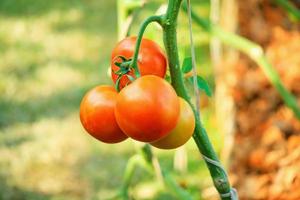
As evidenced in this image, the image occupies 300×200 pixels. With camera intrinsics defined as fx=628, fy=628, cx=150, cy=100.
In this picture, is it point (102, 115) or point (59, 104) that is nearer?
point (102, 115)

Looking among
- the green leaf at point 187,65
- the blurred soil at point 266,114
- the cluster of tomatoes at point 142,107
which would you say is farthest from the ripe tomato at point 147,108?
the blurred soil at point 266,114

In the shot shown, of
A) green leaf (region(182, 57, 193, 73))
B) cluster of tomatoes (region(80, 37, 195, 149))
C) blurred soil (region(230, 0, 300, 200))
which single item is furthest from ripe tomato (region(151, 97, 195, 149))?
blurred soil (region(230, 0, 300, 200))

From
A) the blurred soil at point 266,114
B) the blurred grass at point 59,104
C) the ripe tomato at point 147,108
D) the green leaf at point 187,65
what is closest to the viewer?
the ripe tomato at point 147,108

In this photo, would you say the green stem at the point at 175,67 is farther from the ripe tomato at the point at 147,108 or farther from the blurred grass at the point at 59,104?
the blurred grass at the point at 59,104

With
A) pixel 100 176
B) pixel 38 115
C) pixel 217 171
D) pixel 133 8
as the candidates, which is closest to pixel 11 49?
pixel 38 115

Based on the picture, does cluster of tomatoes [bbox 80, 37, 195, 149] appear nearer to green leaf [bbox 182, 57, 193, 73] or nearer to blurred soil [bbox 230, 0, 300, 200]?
green leaf [bbox 182, 57, 193, 73]

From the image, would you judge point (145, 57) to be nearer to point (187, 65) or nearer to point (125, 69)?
point (125, 69)

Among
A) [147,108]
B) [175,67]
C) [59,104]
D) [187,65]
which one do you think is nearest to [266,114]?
[59,104]

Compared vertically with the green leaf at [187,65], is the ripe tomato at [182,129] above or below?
below
